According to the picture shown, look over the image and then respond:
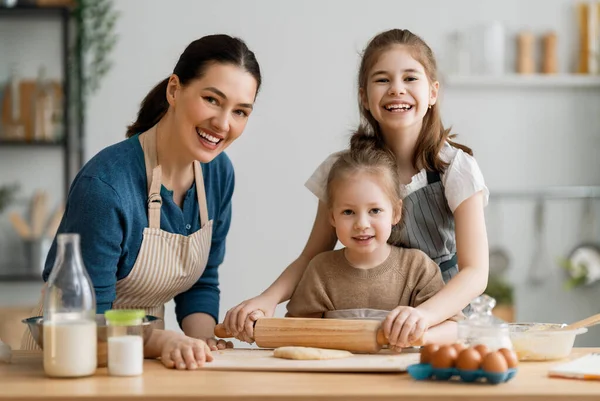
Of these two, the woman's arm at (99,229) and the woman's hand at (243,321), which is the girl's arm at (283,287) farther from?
the woman's arm at (99,229)

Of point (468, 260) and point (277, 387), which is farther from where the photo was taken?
point (468, 260)

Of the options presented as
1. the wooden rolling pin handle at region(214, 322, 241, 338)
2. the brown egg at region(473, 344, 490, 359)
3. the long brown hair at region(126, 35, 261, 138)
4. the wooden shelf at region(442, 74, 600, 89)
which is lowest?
the wooden rolling pin handle at region(214, 322, 241, 338)

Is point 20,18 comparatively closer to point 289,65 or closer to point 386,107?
point 289,65

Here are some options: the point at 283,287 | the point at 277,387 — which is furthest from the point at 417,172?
the point at 277,387

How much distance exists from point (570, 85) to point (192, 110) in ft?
9.24

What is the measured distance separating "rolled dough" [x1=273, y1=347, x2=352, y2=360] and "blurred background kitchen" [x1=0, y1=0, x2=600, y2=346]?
2495 millimetres

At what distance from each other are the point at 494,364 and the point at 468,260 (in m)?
0.46

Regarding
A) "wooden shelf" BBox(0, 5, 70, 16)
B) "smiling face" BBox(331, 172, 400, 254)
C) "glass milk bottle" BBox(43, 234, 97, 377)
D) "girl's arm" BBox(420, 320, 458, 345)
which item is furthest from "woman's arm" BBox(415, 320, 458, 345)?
"wooden shelf" BBox(0, 5, 70, 16)

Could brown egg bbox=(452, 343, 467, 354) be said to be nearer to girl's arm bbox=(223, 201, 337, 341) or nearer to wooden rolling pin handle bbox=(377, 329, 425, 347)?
wooden rolling pin handle bbox=(377, 329, 425, 347)

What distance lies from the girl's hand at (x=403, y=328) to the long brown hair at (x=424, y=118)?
43cm

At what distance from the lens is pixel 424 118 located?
72.3 inches

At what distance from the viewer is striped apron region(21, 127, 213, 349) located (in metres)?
1.74

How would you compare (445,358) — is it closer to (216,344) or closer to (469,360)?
(469,360)

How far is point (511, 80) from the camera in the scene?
396 cm
